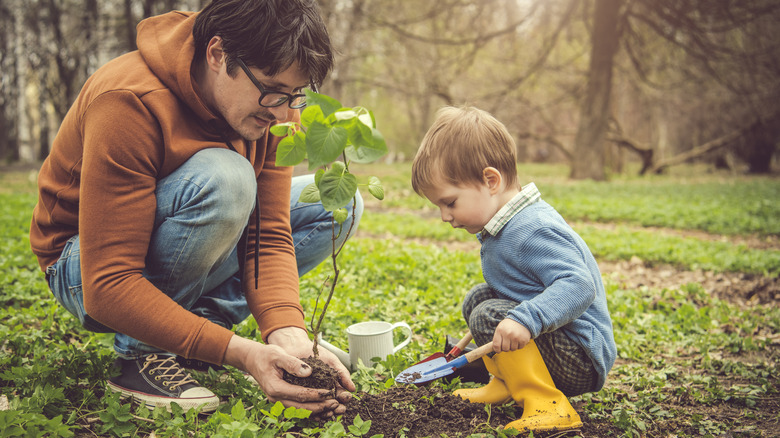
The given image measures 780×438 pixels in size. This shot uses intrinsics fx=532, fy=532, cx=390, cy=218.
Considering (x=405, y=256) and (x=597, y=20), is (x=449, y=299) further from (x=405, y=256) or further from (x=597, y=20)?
(x=597, y=20)

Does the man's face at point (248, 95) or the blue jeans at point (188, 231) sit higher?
the man's face at point (248, 95)

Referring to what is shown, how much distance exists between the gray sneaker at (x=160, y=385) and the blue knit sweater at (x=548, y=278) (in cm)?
107

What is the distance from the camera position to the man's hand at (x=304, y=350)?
5.52 ft

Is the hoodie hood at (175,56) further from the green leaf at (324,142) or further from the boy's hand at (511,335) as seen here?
the boy's hand at (511,335)

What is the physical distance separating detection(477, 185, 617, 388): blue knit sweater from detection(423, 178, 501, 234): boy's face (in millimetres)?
81

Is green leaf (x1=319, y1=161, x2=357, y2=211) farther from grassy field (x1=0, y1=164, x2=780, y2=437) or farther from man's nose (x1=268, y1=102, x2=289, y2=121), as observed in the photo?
grassy field (x1=0, y1=164, x2=780, y2=437)

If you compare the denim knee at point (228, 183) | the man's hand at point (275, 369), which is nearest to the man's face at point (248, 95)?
the denim knee at point (228, 183)

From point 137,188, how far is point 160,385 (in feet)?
2.30

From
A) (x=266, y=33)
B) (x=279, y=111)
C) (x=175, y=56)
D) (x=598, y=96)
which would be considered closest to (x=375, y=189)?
(x=279, y=111)

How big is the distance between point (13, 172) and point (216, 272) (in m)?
18.3

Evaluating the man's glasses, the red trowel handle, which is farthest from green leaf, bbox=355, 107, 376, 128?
the red trowel handle

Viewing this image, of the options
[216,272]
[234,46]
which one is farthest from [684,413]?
[234,46]

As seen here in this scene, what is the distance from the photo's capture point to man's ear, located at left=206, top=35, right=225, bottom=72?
1.71 m

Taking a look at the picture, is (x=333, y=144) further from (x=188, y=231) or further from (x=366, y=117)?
(x=188, y=231)
